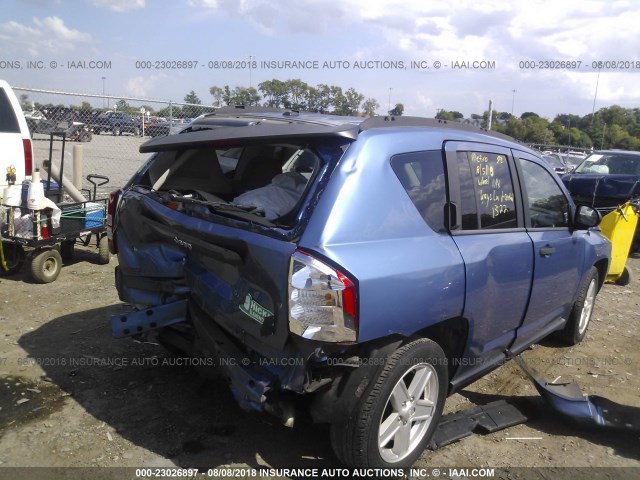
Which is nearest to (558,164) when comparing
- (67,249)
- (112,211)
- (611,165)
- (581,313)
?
(611,165)

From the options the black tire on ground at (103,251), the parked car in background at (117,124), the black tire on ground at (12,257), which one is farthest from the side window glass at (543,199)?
the parked car in background at (117,124)

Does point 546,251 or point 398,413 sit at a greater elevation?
point 546,251

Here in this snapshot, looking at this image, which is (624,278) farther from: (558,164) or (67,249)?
(558,164)

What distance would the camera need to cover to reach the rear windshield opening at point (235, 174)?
3004mm

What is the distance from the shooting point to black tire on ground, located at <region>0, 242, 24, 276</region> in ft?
20.0

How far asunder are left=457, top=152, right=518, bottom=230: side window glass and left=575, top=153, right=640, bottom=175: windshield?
877 centimetres

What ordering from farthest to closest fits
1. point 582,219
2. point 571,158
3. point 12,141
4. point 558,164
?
point 571,158 → point 558,164 → point 12,141 → point 582,219

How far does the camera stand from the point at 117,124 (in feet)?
35.7

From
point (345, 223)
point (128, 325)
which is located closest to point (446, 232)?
point (345, 223)

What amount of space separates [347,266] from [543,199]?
2319 mm

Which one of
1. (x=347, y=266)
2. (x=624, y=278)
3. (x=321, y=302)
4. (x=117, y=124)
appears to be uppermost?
(x=117, y=124)

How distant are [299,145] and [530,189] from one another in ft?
6.38

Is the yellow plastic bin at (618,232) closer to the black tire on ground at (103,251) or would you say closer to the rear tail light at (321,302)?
the rear tail light at (321,302)

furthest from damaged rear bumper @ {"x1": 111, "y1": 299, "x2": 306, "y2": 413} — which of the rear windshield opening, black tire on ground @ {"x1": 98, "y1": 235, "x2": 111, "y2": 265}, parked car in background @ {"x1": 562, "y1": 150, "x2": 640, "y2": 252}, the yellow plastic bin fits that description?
parked car in background @ {"x1": 562, "y1": 150, "x2": 640, "y2": 252}
